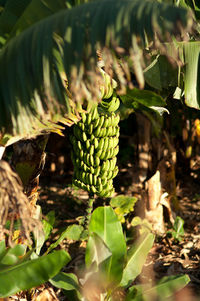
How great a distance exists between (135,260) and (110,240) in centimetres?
25

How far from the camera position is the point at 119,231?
224cm

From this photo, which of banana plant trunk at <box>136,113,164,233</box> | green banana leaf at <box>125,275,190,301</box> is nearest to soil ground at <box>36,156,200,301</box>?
banana plant trunk at <box>136,113,164,233</box>

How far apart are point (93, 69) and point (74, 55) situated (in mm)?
76

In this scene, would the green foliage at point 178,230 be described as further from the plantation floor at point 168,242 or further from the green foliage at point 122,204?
the green foliage at point 122,204

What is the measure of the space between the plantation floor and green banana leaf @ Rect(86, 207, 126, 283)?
0.39 m

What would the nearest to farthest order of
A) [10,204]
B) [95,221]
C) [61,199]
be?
1. [10,204]
2. [95,221]
3. [61,199]

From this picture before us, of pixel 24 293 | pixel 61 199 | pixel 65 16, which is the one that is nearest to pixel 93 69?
pixel 65 16

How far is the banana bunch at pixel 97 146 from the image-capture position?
213 cm

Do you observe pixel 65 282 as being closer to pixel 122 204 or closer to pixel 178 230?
pixel 122 204

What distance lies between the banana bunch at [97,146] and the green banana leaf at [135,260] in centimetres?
40

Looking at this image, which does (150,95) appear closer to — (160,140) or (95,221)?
(95,221)

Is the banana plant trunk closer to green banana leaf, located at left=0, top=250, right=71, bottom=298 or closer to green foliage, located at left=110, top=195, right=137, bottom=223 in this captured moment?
green foliage, located at left=110, top=195, right=137, bottom=223

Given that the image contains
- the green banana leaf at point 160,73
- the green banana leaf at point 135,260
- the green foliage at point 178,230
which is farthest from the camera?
the green foliage at point 178,230

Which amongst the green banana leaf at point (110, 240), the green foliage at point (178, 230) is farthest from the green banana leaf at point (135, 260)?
the green foliage at point (178, 230)
